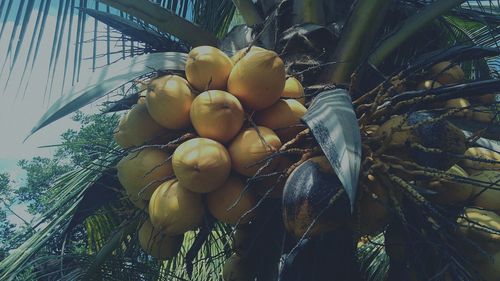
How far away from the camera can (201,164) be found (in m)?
1.25

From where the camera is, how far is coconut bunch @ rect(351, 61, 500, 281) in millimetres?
1180

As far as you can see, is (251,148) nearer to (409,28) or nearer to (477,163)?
(477,163)

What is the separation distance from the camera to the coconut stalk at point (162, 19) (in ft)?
5.83

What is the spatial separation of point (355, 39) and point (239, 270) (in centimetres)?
75

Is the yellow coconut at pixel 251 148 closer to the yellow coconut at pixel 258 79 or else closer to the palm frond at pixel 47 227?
the yellow coconut at pixel 258 79

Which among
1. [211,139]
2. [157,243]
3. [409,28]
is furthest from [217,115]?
[409,28]

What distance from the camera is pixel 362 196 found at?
3.91 ft

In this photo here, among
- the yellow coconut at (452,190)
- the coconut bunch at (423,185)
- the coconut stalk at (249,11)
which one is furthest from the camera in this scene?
the coconut stalk at (249,11)

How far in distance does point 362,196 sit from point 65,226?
1.19 metres

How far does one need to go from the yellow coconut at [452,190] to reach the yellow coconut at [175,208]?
0.54 m

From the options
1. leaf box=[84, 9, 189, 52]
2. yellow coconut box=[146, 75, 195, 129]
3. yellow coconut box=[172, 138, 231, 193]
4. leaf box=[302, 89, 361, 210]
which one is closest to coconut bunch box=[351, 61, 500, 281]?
leaf box=[302, 89, 361, 210]

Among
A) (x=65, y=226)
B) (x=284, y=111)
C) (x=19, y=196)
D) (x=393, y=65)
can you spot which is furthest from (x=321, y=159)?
(x=19, y=196)

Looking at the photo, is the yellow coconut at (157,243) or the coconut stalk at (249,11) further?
the coconut stalk at (249,11)

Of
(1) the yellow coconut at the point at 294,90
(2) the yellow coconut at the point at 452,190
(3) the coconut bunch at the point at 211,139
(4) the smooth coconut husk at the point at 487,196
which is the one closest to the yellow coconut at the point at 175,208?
(3) the coconut bunch at the point at 211,139
